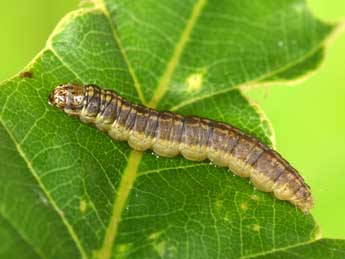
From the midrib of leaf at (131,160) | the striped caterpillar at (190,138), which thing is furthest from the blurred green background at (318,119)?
the midrib of leaf at (131,160)

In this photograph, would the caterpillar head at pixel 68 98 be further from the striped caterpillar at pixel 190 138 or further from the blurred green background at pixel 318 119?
the blurred green background at pixel 318 119

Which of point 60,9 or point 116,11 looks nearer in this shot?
point 116,11

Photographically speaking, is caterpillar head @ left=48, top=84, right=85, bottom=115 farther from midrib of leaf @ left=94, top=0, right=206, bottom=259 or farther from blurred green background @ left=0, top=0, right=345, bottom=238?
blurred green background @ left=0, top=0, right=345, bottom=238

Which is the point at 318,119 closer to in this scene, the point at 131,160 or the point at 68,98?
the point at 131,160

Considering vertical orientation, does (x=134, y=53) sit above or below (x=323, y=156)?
above

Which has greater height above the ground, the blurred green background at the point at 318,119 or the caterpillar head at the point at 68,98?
the caterpillar head at the point at 68,98

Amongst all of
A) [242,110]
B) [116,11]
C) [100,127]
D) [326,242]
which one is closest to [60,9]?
[116,11]

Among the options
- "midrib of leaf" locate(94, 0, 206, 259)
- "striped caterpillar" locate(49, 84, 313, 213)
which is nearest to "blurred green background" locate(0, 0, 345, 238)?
"striped caterpillar" locate(49, 84, 313, 213)

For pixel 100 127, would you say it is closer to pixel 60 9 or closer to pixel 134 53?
pixel 134 53
